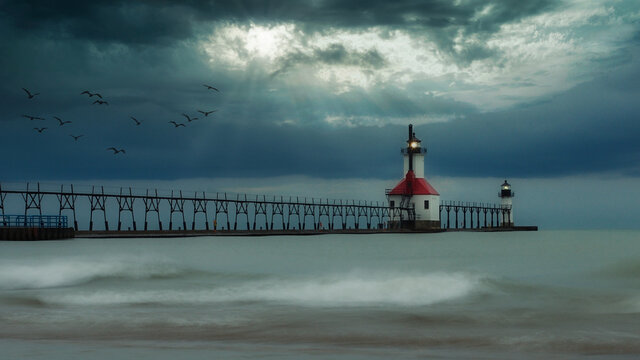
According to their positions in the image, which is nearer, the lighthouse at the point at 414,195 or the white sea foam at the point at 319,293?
the white sea foam at the point at 319,293

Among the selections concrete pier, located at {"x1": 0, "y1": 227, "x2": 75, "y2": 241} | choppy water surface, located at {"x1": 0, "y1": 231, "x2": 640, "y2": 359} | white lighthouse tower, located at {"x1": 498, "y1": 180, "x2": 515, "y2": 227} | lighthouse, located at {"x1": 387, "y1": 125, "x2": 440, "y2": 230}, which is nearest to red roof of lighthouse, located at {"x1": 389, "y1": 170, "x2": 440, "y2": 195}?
lighthouse, located at {"x1": 387, "y1": 125, "x2": 440, "y2": 230}

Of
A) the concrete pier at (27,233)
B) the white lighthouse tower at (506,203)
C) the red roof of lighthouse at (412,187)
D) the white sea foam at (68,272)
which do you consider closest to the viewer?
the white sea foam at (68,272)

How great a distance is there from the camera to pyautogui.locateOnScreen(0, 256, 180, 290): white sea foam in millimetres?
25125

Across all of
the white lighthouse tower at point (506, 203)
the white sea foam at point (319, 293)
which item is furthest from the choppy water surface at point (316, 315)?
the white lighthouse tower at point (506, 203)

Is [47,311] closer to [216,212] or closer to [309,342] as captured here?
[309,342]

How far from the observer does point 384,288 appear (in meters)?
23.1

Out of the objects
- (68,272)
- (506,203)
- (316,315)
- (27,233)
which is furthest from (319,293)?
(506,203)

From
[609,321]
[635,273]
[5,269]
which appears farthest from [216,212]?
[609,321]

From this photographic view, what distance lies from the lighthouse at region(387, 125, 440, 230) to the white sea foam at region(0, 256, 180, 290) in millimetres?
73827

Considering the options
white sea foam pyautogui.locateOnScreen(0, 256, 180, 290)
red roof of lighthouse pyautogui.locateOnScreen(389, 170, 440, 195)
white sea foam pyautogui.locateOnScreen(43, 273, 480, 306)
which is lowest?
white sea foam pyautogui.locateOnScreen(0, 256, 180, 290)

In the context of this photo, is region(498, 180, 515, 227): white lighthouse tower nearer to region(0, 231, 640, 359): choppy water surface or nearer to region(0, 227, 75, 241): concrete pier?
region(0, 227, 75, 241): concrete pier

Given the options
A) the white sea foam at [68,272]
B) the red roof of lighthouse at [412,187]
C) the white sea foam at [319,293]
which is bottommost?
the white sea foam at [68,272]

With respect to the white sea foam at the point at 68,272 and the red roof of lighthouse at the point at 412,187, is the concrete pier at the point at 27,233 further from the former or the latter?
the red roof of lighthouse at the point at 412,187

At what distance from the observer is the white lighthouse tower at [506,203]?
138 meters
